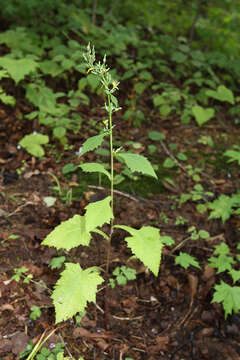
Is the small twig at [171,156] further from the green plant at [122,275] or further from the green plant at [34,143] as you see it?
the green plant at [122,275]

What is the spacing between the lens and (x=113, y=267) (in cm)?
270

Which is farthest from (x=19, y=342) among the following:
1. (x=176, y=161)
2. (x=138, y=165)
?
(x=176, y=161)

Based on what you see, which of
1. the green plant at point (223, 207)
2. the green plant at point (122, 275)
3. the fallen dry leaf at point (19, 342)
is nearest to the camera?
the fallen dry leaf at point (19, 342)

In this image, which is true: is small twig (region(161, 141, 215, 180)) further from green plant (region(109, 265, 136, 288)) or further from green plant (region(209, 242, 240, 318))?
green plant (region(109, 265, 136, 288))

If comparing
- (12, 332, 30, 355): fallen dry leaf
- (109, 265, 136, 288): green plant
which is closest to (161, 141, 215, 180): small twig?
(109, 265, 136, 288): green plant

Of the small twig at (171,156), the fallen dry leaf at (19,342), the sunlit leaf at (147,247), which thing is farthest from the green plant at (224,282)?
the fallen dry leaf at (19,342)

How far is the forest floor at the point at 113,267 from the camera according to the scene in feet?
7.38

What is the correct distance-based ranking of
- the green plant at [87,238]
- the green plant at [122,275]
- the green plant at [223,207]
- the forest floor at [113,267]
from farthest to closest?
the green plant at [223,207], the green plant at [122,275], the forest floor at [113,267], the green plant at [87,238]

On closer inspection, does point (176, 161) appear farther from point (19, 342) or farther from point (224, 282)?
point (19, 342)

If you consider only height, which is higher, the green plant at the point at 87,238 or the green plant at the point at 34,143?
the green plant at the point at 87,238

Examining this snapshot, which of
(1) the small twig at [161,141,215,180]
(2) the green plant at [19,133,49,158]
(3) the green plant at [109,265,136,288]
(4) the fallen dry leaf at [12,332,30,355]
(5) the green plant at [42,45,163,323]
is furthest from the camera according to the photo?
(1) the small twig at [161,141,215,180]

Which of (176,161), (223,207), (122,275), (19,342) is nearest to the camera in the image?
(19,342)

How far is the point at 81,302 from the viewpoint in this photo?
1.85 metres

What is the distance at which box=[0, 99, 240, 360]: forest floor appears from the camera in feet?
7.38
